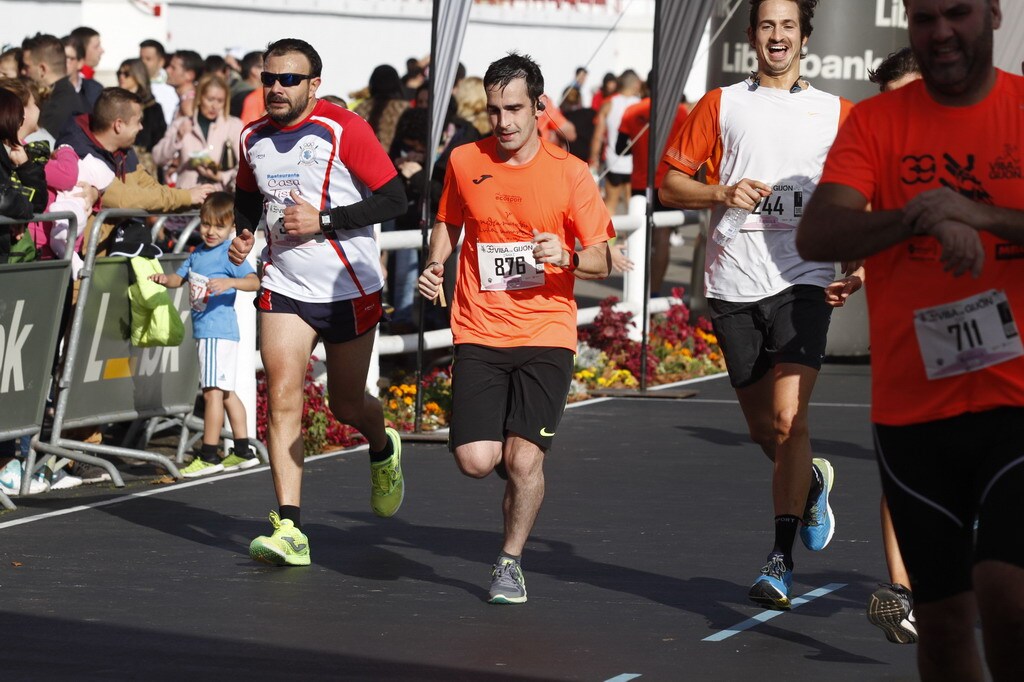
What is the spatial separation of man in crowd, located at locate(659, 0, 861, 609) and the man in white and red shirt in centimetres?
136

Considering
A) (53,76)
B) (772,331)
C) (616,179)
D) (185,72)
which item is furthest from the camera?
(616,179)

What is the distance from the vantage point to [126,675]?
612cm

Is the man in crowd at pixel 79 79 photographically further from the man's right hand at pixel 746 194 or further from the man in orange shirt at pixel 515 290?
the man's right hand at pixel 746 194

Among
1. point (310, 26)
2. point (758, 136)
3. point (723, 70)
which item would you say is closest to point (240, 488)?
point (758, 136)

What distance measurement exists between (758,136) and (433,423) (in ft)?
17.8

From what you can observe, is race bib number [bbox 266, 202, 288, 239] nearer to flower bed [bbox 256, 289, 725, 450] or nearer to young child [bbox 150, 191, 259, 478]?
young child [bbox 150, 191, 259, 478]

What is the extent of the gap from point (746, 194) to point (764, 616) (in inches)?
61.6

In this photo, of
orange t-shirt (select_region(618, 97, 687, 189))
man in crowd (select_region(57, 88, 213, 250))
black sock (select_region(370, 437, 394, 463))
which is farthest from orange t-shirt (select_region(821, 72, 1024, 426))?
orange t-shirt (select_region(618, 97, 687, 189))

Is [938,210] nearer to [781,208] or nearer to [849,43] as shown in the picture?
[781,208]

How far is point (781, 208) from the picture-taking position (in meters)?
7.43

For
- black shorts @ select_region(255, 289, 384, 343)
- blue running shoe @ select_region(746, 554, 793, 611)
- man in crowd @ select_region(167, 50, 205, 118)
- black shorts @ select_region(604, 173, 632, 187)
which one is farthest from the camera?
black shorts @ select_region(604, 173, 632, 187)

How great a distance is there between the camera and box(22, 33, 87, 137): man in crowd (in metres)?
13.6

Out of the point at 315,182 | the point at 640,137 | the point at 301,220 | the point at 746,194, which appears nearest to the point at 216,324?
the point at 315,182

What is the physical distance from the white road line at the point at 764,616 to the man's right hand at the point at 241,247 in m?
2.58
